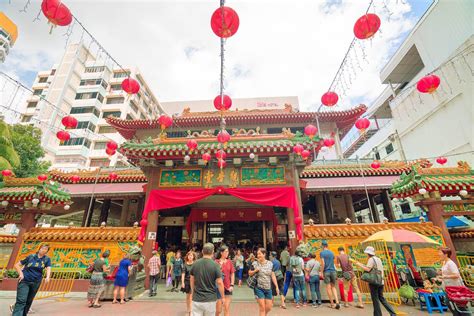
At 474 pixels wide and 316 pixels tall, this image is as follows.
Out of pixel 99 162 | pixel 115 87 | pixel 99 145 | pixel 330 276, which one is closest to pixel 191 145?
pixel 330 276

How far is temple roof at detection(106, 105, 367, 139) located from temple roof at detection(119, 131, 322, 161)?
23.0 ft

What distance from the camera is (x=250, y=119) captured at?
1672 centimetres

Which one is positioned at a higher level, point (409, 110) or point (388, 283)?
point (409, 110)

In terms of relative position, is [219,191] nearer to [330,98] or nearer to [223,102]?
[223,102]

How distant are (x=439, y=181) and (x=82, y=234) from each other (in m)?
14.1

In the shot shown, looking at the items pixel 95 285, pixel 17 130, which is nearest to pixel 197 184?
pixel 95 285

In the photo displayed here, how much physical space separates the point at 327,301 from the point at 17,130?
26.9 metres

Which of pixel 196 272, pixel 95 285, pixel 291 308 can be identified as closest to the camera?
pixel 196 272

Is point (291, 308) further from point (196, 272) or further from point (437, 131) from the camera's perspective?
point (437, 131)

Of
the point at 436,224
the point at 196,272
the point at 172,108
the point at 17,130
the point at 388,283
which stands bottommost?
the point at 388,283

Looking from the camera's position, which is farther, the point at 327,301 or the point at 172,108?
the point at 172,108

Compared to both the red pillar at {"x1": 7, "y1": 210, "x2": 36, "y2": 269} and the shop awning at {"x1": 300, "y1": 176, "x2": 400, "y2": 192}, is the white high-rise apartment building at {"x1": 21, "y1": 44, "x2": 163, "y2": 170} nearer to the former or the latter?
the red pillar at {"x1": 7, "y1": 210, "x2": 36, "y2": 269}

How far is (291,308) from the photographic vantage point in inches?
255

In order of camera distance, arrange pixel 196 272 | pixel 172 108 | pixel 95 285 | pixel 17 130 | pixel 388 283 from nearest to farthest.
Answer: pixel 196 272, pixel 95 285, pixel 388 283, pixel 17 130, pixel 172 108
